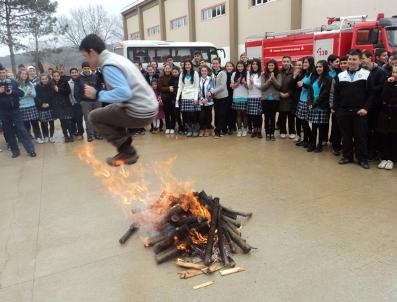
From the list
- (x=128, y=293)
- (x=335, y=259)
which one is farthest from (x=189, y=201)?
(x=335, y=259)

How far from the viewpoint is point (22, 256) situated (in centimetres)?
365

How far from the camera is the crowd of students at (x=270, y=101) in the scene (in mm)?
5723

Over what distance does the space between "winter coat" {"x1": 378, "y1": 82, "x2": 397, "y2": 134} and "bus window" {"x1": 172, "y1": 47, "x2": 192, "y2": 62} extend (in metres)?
15.5

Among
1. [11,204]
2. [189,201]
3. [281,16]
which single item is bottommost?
[11,204]

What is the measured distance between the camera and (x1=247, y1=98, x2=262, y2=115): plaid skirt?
310 inches

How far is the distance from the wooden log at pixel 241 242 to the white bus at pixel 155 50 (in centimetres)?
1643

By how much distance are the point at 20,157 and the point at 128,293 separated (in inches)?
229

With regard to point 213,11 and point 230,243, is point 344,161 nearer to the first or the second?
point 230,243

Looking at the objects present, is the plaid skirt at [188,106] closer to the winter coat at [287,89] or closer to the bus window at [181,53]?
the winter coat at [287,89]

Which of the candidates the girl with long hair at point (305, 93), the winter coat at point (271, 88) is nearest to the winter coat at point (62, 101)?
the winter coat at point (271, 88)

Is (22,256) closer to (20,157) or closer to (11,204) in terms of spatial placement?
(11,204)

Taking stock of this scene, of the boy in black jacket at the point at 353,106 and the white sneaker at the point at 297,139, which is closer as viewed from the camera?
the boy in black jacket at the point at 353,106

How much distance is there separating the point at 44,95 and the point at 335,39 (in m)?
9.93

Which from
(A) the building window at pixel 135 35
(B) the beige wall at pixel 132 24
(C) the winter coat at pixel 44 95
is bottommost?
(C) the winter coat at pixel 44 95
